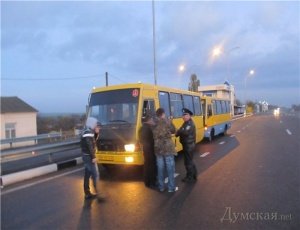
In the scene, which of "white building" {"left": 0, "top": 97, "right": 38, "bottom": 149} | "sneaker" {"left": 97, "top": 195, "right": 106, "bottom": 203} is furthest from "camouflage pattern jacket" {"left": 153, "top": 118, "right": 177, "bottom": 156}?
"white building" {"left": 0, "top": 97, "right": 38, "bottom": 149}

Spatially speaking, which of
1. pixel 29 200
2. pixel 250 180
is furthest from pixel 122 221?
pixel 250 180

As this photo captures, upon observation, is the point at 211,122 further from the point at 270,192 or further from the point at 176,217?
the point at 176,217

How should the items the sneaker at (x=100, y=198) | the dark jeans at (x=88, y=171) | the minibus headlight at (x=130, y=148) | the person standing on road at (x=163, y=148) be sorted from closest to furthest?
the sneaker at (x=100, y=198)
the dark jeans at (x=88, y=171)
the person standing on road at (x=163, y=148)
the minibus headlight at (x=130, y=148)

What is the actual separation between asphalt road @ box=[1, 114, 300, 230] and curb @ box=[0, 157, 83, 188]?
16.1 inches

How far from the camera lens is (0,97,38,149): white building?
157 feet

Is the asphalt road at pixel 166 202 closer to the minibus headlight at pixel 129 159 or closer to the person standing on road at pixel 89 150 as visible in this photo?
the person standing on road at pixel 89 150

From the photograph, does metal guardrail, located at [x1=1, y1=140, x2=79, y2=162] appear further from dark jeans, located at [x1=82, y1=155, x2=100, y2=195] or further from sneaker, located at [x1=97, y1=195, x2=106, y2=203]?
sneaker, located at [x1=97, y1=195, x2=106, y2=203]

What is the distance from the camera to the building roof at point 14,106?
49156 mm

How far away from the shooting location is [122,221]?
643cm

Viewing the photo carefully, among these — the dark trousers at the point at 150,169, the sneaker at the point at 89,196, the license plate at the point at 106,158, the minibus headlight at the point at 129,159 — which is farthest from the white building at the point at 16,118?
the sneaker at the point at 89,196

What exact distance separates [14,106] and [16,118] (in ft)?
7.12

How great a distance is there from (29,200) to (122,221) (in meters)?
2.86

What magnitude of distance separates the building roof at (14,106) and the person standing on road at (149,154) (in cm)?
4310

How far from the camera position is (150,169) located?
9188mm
